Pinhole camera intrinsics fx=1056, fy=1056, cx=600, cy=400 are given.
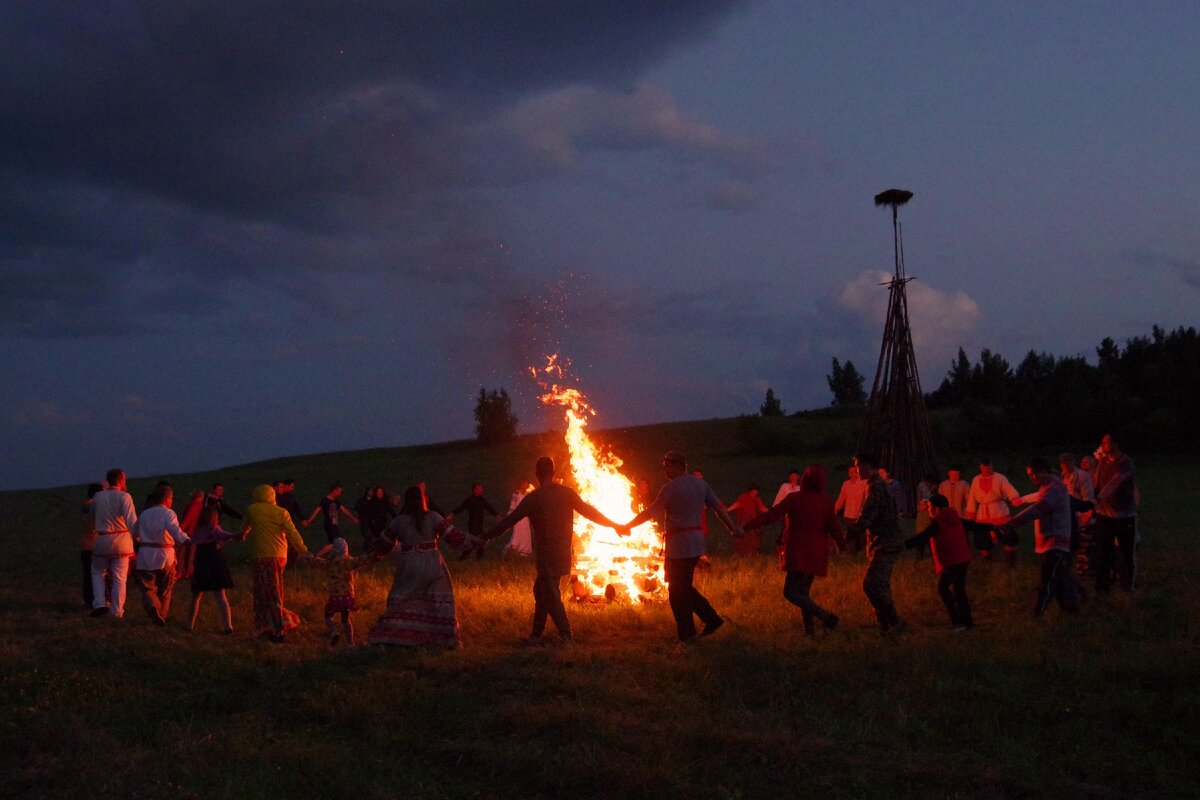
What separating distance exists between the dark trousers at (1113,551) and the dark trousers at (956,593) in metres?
2.71

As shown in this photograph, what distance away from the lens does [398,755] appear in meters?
7.74

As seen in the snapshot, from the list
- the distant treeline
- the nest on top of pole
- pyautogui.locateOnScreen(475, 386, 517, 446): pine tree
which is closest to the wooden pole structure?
the nest on top of pole

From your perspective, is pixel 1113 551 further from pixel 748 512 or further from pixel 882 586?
pixel 748 512

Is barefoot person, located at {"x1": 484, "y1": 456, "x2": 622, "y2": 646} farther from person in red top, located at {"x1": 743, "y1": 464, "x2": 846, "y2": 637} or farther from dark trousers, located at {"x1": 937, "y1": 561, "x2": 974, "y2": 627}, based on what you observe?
dark trousers, located at {"x1": 937, "y1": 561, "x2": 974, "y2": 627}

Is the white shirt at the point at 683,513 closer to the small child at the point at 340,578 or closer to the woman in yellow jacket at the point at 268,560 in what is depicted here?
the small child at the point at 340,578

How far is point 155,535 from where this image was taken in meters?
13.0

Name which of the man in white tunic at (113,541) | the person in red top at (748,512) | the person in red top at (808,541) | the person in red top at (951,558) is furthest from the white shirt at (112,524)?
the person in red top at (748,512)

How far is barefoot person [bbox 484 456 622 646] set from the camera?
1153 cm

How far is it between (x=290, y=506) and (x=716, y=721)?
54.1 feet

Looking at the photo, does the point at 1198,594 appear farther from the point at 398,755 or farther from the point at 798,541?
the point at 398,755

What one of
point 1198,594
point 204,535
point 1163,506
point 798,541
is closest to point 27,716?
point 204,535

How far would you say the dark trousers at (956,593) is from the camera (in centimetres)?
1195

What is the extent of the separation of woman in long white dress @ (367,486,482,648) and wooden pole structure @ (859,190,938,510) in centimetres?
2078

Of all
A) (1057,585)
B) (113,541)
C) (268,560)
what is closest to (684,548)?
(1057,585)
